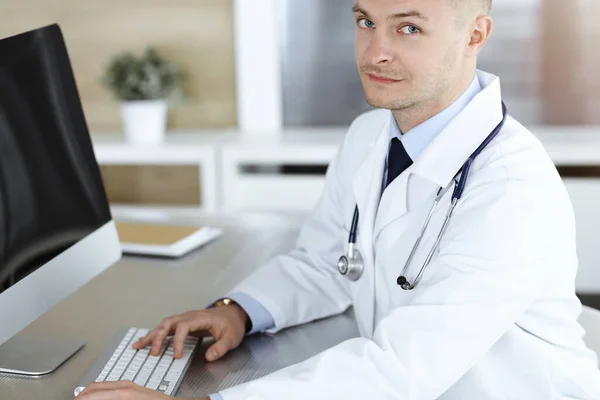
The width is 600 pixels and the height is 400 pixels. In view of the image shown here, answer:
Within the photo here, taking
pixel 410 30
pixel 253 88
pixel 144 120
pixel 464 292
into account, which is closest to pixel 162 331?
pixel 464 292

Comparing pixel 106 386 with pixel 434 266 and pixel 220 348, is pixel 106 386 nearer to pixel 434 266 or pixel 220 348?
pixel 220 348

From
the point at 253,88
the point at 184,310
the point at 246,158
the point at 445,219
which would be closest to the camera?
the point at 445,219

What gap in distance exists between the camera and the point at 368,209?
4.70ft

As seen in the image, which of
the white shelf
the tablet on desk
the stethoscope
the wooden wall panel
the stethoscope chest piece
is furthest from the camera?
the wooden wall panel

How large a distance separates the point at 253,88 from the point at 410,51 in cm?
220

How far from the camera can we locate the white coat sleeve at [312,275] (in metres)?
1.50

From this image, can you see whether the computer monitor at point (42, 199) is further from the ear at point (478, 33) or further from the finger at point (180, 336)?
the ear at point (478, 33)

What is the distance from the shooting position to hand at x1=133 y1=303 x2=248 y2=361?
133 centimetres

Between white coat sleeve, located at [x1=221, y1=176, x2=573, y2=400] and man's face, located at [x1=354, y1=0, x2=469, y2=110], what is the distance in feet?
0.83

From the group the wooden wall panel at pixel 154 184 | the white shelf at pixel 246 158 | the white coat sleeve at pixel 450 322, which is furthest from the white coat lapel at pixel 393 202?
the wooden wall panel at pixel 154 184

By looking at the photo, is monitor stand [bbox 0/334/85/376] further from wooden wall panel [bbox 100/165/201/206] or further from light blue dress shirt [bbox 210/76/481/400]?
wooden wall panel [bbox 100/165/201/206]

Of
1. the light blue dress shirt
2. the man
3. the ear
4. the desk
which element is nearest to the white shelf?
the desk

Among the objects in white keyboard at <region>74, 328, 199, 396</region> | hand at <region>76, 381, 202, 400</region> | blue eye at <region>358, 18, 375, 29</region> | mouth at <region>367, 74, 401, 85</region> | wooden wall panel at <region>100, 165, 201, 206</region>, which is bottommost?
wooden wall panel at <region>100, 165, 201, 206</region>

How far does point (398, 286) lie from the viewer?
1.32 m
